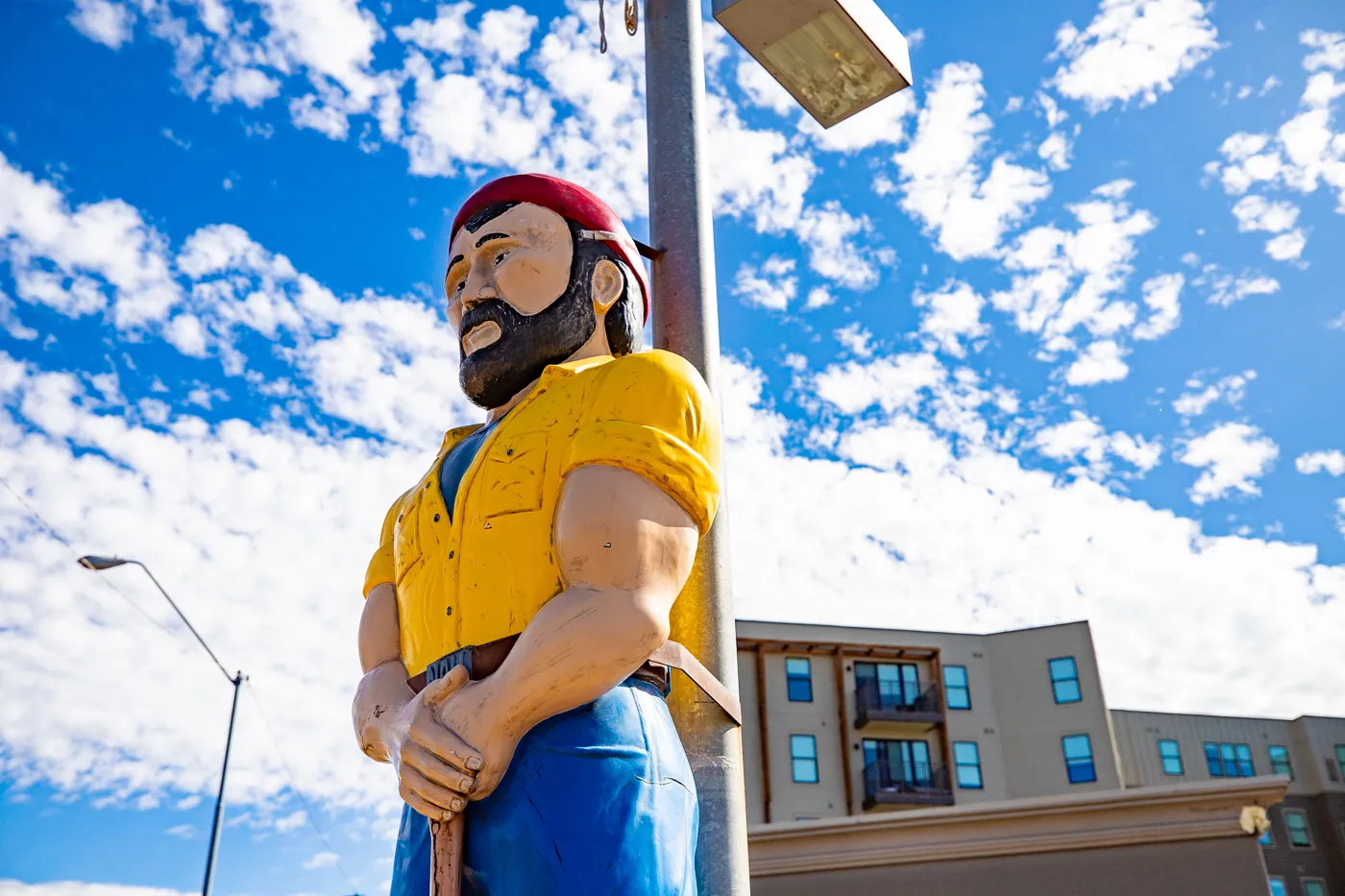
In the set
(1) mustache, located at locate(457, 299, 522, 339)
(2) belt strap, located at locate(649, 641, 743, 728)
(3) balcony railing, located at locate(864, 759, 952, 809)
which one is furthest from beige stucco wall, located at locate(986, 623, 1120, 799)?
(1) mustache, located at locate(457, 299, 522, 339)

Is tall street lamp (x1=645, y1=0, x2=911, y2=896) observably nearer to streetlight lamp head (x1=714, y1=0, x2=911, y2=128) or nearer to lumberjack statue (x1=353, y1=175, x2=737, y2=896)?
streetlight lamp head (x1=714, y1=0, x2=911, y2=128)

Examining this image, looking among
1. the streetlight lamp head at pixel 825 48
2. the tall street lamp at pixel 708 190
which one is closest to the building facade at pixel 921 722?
the streetlight lamp head at pixel 825 48

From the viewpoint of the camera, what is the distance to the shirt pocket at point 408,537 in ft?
8.51

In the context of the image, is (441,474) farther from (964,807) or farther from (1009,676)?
(1009,676)

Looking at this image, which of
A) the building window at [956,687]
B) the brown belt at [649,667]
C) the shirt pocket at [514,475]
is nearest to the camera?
the brown belt at [649,667]

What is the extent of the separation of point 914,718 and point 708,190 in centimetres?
2881

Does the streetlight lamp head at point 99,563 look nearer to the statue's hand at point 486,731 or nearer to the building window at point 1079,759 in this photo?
the statue's hand at point 486,731

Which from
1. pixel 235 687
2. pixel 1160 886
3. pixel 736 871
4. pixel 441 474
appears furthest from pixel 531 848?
pixel 235 687

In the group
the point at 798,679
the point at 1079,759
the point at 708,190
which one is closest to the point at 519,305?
the point at 708,190

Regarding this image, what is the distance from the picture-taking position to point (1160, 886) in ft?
27.2

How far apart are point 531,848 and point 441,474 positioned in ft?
3.07

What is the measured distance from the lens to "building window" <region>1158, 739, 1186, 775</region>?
35.4 meters

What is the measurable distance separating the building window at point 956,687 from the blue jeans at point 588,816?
1218 inches

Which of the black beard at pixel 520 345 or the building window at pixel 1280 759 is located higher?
the building window at pixel 1280 759
